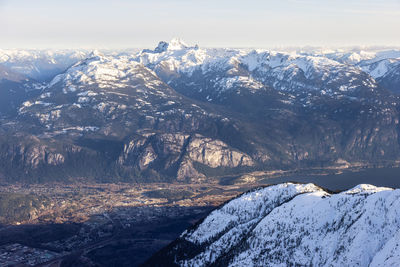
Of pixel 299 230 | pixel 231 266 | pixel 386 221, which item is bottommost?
pixel 231 266

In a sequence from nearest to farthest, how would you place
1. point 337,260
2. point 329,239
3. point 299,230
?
point 337,260
point 329,239
point 299,230

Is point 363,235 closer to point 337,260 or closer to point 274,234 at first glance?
point 337,260

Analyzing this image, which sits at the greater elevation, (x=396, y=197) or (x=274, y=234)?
(x=396, y=197)

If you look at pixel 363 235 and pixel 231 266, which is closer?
pixel 363 235

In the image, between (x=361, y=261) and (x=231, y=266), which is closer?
(x=361, y=261)

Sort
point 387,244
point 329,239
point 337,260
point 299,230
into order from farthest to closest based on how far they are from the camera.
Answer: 1. point 299,230
2. point 329,239
3. point 337,260
4. point 387,244

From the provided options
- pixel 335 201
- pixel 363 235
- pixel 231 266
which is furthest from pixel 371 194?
pixel 231 266

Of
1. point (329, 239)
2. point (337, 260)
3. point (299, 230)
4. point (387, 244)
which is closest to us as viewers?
point (387, 244)

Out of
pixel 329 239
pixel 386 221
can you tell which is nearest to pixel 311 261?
pixel 329 239

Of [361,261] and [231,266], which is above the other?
[361,261]

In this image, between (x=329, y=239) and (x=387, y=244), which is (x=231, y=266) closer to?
(x=329, y=239)
